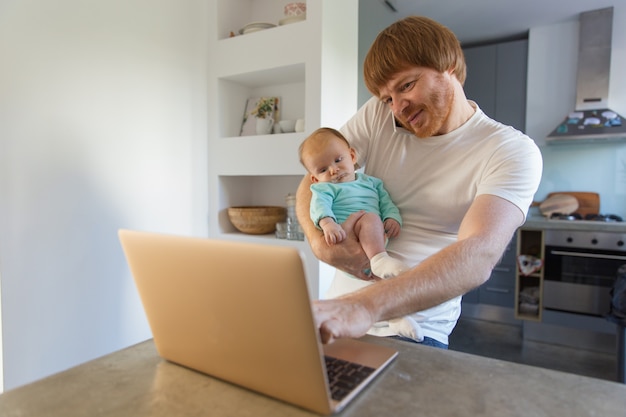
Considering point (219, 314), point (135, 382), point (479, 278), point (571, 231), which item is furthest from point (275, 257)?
point (571, 231)

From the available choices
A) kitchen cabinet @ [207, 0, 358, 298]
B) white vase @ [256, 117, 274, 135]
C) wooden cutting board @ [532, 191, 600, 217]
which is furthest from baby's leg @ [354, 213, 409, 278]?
wooden cutting board @ [532, 191, 600, 217]

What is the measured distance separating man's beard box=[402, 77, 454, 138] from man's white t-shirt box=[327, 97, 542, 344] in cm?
4

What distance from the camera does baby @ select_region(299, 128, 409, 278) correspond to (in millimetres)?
1205

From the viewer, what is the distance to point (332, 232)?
1213 mm

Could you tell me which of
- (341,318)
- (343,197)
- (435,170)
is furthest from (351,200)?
(341,318)

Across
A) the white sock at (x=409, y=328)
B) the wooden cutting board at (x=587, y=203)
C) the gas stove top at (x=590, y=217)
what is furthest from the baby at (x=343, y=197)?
the wooden cutting board at (x=587, y=203)

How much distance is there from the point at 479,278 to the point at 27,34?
181 cm

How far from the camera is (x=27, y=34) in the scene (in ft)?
5.26

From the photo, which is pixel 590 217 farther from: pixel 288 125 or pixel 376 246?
pixel 376 246

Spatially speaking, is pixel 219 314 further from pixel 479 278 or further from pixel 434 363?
pixel 479 278

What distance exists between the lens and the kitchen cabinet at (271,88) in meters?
2.18

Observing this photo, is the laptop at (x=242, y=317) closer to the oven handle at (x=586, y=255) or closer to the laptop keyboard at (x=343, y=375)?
the laptop keyboard at (x=343, y=375)

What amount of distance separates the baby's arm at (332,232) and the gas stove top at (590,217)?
259 cm

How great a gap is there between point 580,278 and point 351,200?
250 cm
